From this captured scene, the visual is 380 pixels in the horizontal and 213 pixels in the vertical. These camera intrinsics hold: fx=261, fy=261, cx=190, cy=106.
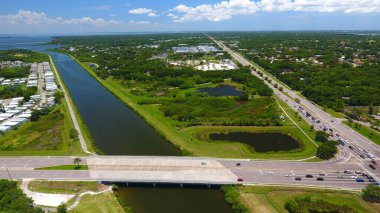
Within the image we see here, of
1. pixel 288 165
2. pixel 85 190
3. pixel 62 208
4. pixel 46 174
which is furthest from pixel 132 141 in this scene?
pixel 288 165

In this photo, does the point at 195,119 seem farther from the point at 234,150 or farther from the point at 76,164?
the point at 76,164

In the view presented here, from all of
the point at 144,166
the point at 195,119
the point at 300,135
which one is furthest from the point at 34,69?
the point at 300,135

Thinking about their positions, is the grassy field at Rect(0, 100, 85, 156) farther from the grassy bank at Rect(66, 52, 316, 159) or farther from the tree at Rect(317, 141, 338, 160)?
the tree at Rect(317, 141, 338, 160)

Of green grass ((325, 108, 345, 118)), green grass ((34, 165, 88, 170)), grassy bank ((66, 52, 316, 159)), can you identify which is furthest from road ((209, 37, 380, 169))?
green grass ((34, 165, 88, 170))

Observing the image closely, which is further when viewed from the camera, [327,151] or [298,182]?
[327,151]

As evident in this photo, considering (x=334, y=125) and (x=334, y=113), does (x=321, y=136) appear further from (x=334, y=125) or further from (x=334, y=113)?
(x=334, y=113)

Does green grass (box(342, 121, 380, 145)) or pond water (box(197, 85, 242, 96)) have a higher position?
pond water (box(197, 85, 242, 96))
